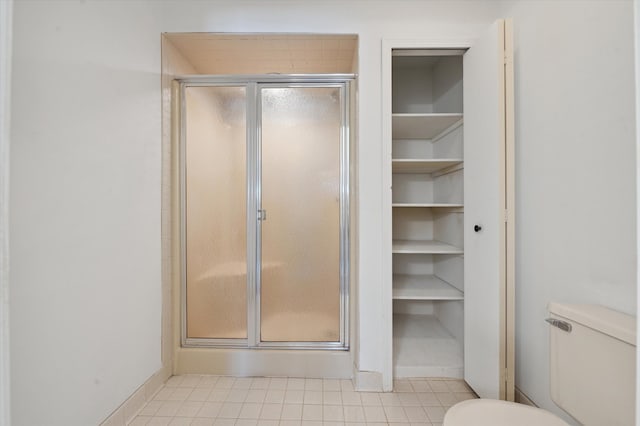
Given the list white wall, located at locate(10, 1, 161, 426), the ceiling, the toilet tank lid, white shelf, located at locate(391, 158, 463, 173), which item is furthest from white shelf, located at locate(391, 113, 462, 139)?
white wall, located at locate(10, 1, 161, 426)

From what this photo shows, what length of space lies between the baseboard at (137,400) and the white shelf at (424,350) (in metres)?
1.45

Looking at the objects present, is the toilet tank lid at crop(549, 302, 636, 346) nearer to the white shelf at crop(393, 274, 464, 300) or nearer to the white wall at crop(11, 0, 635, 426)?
the white wall at crop(11, 0, 635, 426)

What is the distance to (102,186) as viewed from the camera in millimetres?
1277

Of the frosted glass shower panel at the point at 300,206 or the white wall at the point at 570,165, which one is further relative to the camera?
the frosted glass shower panel at the point at 300,206

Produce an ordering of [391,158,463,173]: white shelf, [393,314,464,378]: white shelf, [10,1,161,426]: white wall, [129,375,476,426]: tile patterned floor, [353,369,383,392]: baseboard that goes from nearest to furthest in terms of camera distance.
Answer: [10,1,161,426]: white wall
[129,375,476,426]: tile patterned floor
[353,369,383,392]: baseboard
[393,314,464,378]: white shelf
[391,158,463,173]: white shelf

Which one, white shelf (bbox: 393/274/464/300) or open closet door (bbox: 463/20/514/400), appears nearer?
open closet door (bbox: 463/20/514/400)

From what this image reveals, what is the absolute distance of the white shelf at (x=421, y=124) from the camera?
74.4 inches

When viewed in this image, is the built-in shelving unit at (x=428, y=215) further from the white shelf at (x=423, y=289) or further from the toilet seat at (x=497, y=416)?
the toilet seat at (x=497, y=416)

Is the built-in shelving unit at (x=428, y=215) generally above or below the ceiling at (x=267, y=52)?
below

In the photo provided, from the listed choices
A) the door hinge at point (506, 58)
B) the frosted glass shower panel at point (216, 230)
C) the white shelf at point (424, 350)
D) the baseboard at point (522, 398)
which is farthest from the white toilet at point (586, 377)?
the frosted glass shower panel at point (216, 230)

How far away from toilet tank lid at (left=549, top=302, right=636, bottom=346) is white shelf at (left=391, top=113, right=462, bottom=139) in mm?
1278

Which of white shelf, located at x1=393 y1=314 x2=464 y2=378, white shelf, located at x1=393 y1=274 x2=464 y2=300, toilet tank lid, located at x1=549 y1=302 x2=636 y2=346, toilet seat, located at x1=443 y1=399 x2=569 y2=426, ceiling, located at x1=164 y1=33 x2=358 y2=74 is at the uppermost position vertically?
ceiling, located at x1=164 y1=33 x2=358 y2=74

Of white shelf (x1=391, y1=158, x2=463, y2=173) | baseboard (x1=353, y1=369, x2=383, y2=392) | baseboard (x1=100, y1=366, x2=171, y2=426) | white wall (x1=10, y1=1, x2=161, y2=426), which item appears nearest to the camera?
white wall (x1=10, y1=1, x2=161, y2=426)

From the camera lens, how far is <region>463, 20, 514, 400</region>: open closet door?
1.41 m
